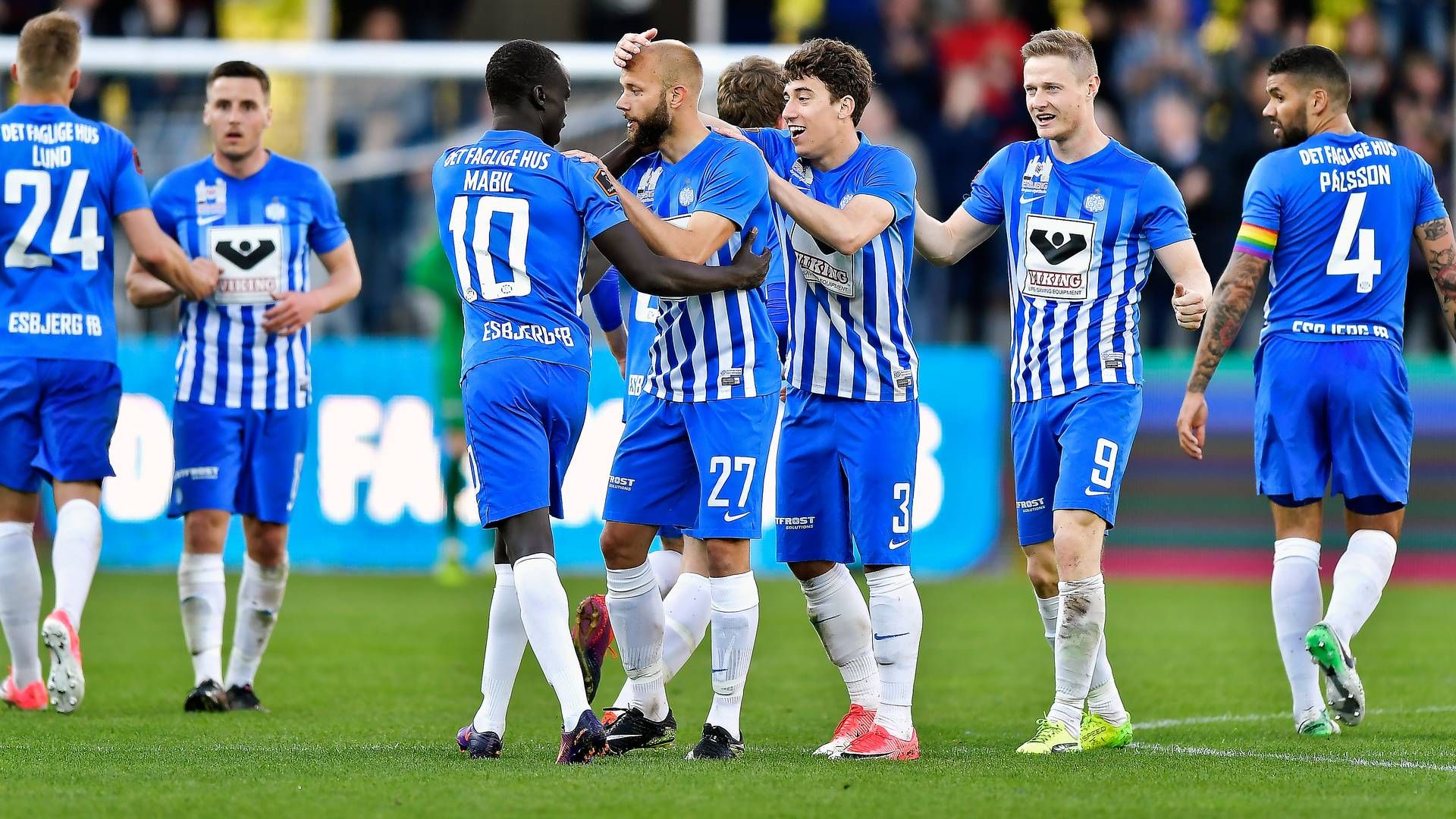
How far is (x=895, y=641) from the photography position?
6.46 m

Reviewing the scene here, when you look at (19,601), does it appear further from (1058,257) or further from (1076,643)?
(1058,257)

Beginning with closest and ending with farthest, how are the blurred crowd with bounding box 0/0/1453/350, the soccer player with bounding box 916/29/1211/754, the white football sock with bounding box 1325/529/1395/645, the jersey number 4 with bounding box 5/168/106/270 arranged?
the soccer player with bounding box 916/29/1211/754 → the white football sock with bounding box 1325/529/1395/645 → the jersey number 4 with bounding box 5/168/106/270 → the blurred crowd with bounding box 0/0/1453/350

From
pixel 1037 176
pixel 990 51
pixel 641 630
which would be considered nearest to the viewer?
pixel 641 630

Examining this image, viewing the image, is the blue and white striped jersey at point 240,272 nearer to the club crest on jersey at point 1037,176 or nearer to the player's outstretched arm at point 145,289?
the player's outstretched arm at point 145,289

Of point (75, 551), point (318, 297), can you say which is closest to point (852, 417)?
point (318, 297)

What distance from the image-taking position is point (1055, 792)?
5469 mm

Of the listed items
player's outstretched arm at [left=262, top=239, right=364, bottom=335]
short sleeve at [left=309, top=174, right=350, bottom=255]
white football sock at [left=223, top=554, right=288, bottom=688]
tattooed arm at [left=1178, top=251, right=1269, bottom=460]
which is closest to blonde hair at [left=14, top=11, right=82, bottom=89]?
short sleeve at [left=309, top=174, right=350, bottom=255]

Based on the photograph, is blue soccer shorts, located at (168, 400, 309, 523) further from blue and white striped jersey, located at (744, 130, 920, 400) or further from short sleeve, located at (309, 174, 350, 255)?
blue and white striped jersey, located at (744, 130, 920, 400)

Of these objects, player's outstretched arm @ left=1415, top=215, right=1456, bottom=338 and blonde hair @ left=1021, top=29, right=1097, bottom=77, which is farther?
player's outstretched arm @ left=1415, top=215, right=1456, bottom=338

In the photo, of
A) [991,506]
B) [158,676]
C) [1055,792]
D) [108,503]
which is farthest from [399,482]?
[1055,792]

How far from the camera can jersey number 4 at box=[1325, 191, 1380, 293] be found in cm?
724

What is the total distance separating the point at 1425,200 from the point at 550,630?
150 inches

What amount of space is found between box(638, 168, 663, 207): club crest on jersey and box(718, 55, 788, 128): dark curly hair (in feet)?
2.00

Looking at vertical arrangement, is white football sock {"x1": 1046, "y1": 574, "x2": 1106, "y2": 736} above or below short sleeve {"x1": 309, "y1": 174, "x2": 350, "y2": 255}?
below
